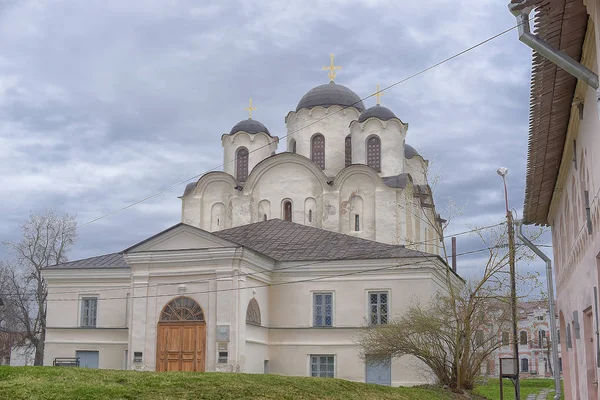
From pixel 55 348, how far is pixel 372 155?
21.0 m

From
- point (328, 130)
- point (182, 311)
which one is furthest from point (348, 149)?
point (182, 311)

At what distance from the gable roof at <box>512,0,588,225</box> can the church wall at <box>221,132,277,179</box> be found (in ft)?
109

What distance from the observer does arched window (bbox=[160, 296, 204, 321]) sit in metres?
29.4

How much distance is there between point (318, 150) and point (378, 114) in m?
4.42

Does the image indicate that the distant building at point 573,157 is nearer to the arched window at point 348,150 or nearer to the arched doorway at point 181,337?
the arched doorway at point 181,337

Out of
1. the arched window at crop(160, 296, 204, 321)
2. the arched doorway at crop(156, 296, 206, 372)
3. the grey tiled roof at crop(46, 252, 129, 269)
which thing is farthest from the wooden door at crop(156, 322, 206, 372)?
the grey tiled roof at crop(46, 252, 129, 269)

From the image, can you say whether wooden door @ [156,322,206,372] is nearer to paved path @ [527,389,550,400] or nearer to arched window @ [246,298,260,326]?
arched window @ [246,298,260,326]

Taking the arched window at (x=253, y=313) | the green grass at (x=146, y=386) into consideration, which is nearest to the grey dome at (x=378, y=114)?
the arched window at (x=253, y=313)

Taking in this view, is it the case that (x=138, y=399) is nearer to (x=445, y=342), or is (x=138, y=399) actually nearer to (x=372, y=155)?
(x=445, y=342)

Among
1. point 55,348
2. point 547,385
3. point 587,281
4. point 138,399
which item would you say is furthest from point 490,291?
point 547,385

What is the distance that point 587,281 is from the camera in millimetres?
11625

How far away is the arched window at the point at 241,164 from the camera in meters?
47.9

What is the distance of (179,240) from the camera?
30188 millimetres

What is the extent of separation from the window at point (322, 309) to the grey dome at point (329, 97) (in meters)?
19.2
